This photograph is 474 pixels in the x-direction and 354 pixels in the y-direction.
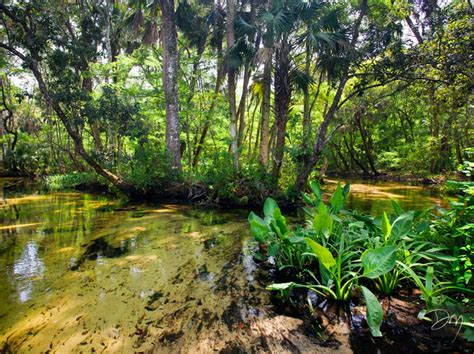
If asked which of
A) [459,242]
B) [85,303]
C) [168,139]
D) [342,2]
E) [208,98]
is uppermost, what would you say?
[342,2]

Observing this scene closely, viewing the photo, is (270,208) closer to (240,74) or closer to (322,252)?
(322,252)

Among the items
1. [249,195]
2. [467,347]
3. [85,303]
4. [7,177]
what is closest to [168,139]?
[249,195]

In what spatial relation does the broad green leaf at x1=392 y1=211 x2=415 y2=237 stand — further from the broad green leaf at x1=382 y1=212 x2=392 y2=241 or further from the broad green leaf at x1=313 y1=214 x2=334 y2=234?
the broad green leaf at x1=313 y1=214 x2=334 y2=234

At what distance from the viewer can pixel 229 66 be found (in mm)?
8180

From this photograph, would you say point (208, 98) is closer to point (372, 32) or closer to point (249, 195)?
point (249, 195)

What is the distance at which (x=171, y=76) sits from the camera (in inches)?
342

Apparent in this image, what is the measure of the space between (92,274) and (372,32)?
7952mm

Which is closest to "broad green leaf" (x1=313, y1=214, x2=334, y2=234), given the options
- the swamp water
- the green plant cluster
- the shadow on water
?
the green plant cluster

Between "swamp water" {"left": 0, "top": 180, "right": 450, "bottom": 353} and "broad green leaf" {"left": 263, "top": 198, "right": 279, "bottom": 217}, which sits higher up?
"broad green leaf" {"left": 263, "top": 198, "right": 279, "bottom": 217}

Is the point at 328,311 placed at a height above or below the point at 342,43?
below

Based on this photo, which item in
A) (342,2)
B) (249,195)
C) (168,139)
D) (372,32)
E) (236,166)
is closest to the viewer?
(372,32)

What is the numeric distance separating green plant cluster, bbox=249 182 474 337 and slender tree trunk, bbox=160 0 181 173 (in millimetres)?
6272

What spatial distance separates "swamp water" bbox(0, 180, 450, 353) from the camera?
1859 mm

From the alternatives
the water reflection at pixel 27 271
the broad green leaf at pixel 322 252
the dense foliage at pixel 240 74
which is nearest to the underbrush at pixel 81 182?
the dense foliage at pixel 240 74
